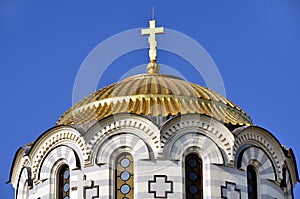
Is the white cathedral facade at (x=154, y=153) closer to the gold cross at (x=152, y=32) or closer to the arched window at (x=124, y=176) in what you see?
the arched window at (x=124, y=176)

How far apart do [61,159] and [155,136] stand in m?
2.93

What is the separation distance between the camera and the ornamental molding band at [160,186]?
4300cm

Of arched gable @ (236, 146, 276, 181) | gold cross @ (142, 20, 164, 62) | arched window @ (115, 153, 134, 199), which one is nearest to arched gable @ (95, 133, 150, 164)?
arched window @ (115, 153, 134, 199)

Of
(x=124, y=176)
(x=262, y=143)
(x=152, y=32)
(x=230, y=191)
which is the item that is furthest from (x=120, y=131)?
(x=152, y=32)

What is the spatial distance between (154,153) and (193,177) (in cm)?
132

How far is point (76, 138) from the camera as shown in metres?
44.1

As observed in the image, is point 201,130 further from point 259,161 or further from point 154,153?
point 259,161

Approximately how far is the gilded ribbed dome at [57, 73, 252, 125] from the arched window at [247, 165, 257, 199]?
1423mm

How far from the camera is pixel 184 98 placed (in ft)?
147

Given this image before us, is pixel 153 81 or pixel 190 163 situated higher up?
pixel 153 81

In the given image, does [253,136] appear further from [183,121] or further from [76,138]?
[76,138]

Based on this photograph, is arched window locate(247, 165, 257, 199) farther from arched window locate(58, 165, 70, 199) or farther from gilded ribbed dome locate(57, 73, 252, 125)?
arched window locate(58, 165, 70, 199)

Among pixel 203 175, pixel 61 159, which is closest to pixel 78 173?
Result: pixel 61 159

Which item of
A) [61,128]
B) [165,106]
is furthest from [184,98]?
[61,128]
